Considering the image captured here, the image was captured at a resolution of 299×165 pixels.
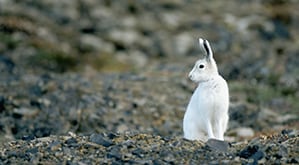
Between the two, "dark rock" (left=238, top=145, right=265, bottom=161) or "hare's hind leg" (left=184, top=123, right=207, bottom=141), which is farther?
"hare's hind leg" (left=184, top=123, right=207, bottom=141)

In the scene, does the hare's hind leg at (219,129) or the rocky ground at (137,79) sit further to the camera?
the hare's hind leg at (219,129)

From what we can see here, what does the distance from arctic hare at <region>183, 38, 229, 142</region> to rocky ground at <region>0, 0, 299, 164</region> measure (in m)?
0.56

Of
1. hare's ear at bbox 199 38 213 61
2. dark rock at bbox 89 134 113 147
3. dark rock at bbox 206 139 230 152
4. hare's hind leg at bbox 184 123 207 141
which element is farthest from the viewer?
hare's hind leg at bbox 184 123 207 141

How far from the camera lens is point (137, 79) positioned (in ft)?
72.2

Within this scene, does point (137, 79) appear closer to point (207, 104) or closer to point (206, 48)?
point (206, 48)

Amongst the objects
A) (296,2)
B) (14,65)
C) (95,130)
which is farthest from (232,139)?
(296,2)

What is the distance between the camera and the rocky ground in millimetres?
10266

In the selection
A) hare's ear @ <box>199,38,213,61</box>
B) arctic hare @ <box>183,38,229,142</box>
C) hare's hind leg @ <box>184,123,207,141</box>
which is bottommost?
hare's hind leg @ <box>184,123,207,141</box>

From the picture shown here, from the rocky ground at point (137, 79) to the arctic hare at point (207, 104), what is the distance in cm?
56

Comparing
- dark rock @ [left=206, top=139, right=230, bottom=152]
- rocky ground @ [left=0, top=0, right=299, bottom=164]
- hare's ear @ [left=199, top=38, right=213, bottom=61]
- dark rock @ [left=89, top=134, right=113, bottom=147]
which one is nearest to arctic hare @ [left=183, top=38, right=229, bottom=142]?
hare's ear @ [left=199, top=38, right=213, bottom=61]

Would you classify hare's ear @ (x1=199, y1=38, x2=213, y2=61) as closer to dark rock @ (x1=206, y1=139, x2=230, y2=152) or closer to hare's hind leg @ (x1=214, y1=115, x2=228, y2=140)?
hare's hind leg @ (x1=214, y1=115, x2=228, y2=140)

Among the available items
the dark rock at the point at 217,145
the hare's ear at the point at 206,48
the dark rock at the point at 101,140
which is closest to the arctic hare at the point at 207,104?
the hare's ear at the point at 206,48

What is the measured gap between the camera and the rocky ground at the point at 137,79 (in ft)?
33.7

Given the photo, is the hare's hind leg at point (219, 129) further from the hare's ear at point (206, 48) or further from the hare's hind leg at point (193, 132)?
the hare's ear at point (206, 48)
